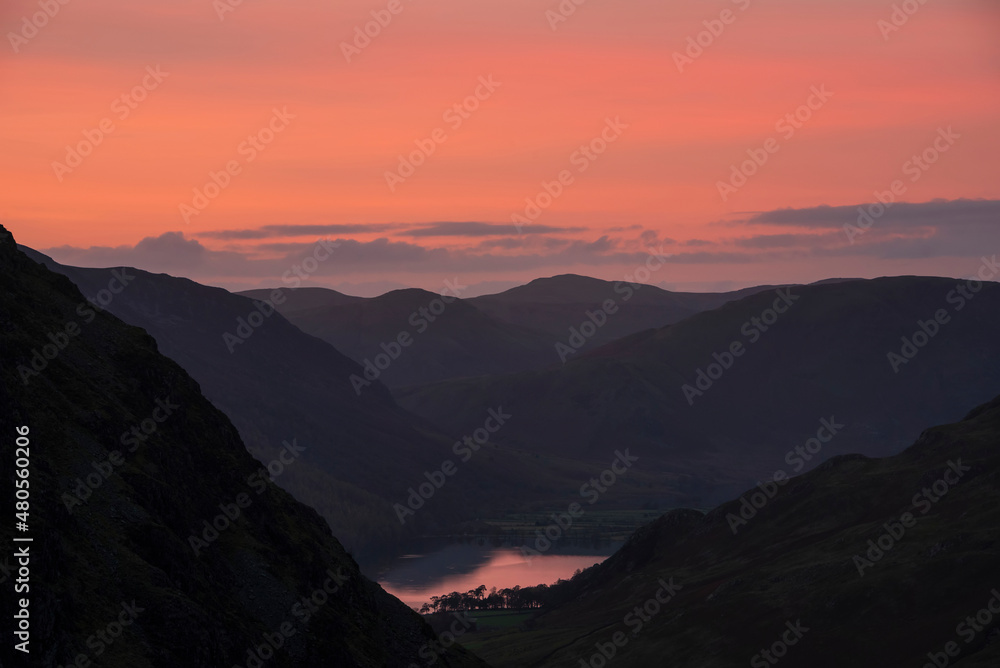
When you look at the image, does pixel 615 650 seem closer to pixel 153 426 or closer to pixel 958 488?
pixel 958 488

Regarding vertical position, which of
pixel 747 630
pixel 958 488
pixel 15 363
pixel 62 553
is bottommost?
pixel 62 553

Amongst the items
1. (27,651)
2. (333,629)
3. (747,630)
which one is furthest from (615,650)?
(27,651)
